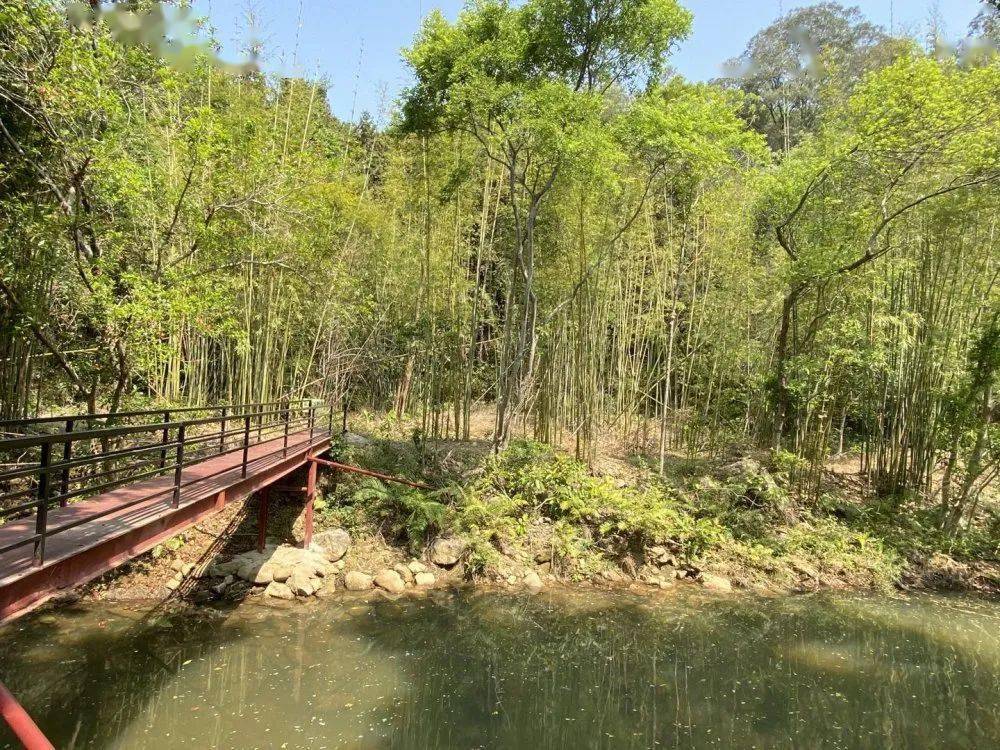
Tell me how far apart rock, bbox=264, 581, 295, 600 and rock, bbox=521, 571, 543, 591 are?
3052 mm

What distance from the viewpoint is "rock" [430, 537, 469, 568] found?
26.2 ft

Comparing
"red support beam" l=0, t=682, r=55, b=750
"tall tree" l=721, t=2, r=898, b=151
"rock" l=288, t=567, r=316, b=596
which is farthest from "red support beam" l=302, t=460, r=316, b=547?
"tall tree" l=721, t=2, r=898, b=151

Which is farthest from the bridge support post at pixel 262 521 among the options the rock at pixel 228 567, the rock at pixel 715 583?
the rock at pixel 715 583

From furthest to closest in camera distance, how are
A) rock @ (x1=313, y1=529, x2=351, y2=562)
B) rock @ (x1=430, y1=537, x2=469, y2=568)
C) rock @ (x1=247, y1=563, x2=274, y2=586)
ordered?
rock @ (x1=430, y1=537, x2=469, y2=568), rock @ (x1=313, y1=529, x2=351, y2=562), rock @ (x1=247, y1=563, x2=274, y2=586)

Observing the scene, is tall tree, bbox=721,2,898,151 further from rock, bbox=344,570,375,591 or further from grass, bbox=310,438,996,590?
rock, bbox=344,570,375,591

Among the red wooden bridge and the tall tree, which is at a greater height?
the tall tree

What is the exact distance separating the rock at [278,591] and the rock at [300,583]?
0.19 ft

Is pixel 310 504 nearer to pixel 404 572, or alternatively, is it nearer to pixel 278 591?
pixel 278 591

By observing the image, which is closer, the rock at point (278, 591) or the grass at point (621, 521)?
the rock at point (278, 591)

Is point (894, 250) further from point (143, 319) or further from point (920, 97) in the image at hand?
point (143, 319)

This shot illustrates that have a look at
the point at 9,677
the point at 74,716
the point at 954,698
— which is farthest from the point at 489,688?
the point at 954,698

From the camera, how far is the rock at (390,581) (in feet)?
24.4

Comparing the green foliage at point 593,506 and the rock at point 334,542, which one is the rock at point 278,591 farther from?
the green foliage at point 593,506

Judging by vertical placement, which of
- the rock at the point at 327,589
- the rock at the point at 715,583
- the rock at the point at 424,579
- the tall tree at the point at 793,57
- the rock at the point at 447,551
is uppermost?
the tall tree at the point at 793,57
